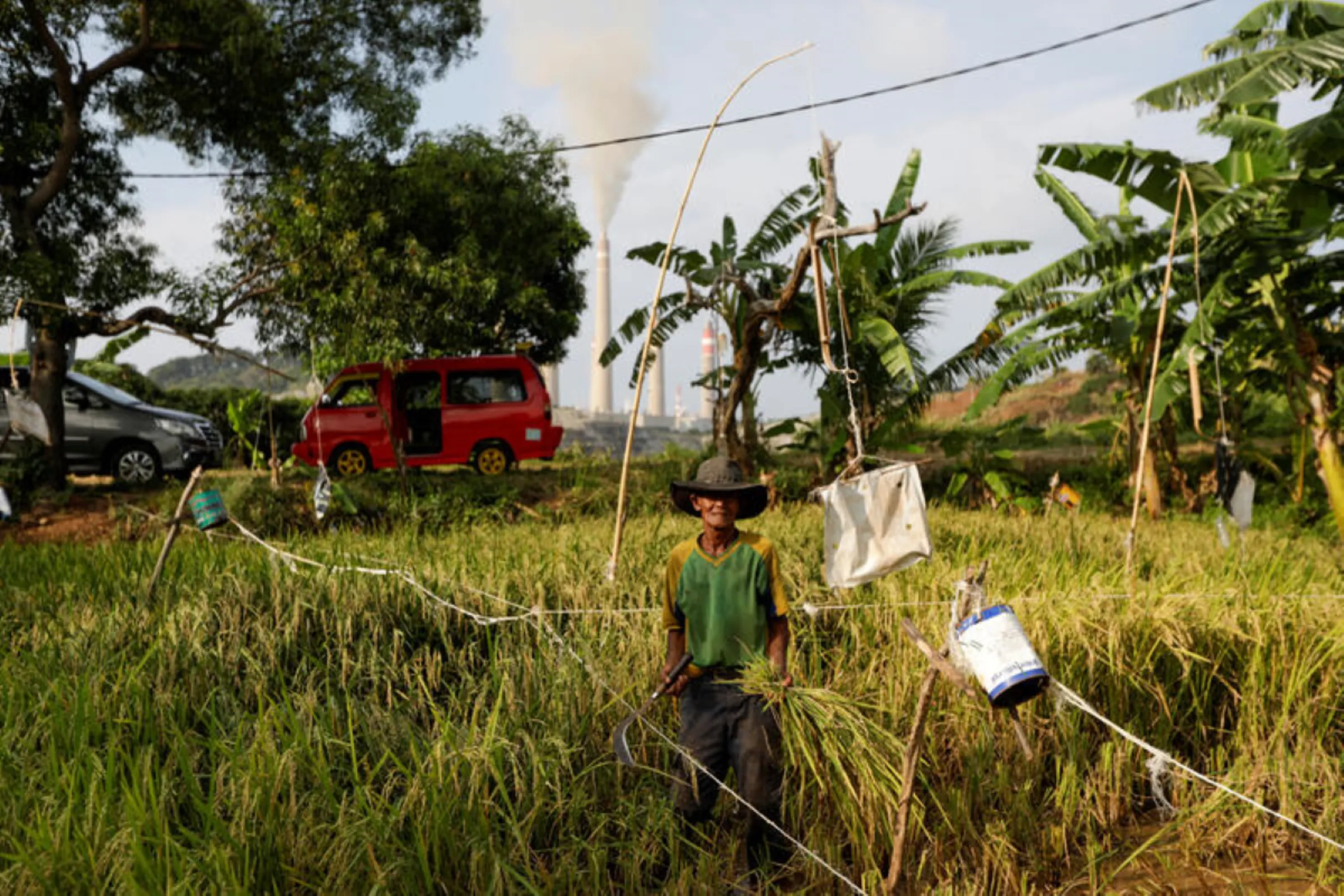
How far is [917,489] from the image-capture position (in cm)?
314

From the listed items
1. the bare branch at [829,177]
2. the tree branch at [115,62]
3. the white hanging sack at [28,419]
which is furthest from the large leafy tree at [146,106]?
the bare branch at [829,177]

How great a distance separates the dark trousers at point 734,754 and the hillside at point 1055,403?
1989 cm

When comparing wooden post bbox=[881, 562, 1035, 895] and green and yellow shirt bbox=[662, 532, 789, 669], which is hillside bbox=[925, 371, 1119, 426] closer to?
green and yellow shirt bbox=[662, 532, 789, 669]

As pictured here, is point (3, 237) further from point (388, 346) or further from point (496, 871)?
point (496, 871)

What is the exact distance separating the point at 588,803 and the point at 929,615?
1.98 m

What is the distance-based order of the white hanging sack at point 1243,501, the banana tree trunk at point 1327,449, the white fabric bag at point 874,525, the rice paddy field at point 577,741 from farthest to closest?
the banana tree trunk at point 1327,449, the white hanging sack at point 1243,501, the white fabric bag at point 874,525, the rice paddy field at point 577,741

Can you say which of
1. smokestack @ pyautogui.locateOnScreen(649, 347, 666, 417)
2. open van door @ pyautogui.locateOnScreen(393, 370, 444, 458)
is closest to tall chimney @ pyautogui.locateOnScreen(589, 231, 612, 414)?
smokestack @ pyautogui.locateOnScreen(649, 347, 666, 417)

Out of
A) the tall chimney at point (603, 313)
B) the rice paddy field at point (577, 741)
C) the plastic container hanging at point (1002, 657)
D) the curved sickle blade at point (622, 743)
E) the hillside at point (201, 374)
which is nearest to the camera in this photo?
the plastic container hanging at point (1002, 657)

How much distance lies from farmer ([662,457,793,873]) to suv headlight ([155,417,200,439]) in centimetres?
1045

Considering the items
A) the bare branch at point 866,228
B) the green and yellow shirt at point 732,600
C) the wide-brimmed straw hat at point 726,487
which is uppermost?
the bare branch at point 866,228

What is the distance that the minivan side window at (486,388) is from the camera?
12.1 m

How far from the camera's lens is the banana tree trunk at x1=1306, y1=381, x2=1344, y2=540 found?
7676mm

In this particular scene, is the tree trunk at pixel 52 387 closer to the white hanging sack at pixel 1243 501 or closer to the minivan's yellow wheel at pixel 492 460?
the minivan's yellow wheel at pixel 492 460

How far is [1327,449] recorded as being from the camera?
25.6ft
